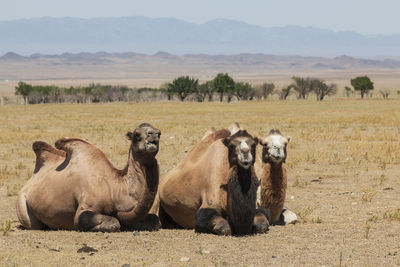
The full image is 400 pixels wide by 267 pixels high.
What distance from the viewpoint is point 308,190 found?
14359 millimetres

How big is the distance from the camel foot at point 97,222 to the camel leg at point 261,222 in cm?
192

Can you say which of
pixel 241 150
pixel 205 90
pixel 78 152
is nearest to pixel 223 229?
pixel 241 150

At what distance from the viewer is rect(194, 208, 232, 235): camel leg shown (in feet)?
27.2

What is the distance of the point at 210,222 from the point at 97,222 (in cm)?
160

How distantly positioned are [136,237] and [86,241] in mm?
715

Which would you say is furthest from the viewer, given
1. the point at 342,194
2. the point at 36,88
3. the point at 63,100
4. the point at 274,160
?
the point at 63,100

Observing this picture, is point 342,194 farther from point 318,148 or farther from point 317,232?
Result: point 318,148

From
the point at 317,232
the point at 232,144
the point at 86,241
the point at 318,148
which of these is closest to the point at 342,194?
the point at 317,232

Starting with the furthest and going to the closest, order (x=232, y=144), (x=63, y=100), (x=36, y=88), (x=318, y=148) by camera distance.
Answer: (x=63, y=100), (x=36, y=88), (x=318, y=148), (x=232, y=144)

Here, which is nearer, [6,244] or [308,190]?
[6,244]

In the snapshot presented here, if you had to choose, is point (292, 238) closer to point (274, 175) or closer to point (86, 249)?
point (274, 175)

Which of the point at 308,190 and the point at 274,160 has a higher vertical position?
the point at 274,160

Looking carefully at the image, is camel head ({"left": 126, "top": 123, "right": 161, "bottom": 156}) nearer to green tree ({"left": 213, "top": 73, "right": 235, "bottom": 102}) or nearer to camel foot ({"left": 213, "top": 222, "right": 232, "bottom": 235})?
camel foot ({"left": 213, "top": 222, "right": 232, "bottom": 235})

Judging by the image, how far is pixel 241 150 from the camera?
786 cm
